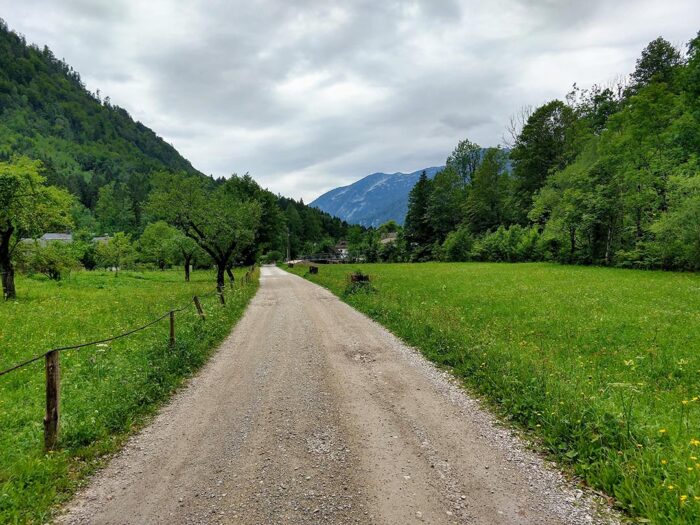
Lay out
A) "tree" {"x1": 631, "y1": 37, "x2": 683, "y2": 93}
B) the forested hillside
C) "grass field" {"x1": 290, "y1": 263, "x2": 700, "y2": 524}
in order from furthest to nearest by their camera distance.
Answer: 1. "tree" {"x1": 631, "y1": 37, "x2": 683, "y2": 93}
2. the forested hillside
3. "grass field" {"x1": 290, "y1": 263, "x2": 700, "y2": 524}

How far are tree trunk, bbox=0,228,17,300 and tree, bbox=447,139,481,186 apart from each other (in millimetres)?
95502

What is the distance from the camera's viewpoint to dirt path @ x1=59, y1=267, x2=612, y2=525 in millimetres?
4336

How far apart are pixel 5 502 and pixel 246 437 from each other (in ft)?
9.89

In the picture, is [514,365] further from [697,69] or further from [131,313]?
[697,69]

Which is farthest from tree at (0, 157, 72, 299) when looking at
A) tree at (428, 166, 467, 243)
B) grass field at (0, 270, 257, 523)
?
tree at (428, 166, 467, 243)

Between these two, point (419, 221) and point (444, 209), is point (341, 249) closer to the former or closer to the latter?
point (419, 221)

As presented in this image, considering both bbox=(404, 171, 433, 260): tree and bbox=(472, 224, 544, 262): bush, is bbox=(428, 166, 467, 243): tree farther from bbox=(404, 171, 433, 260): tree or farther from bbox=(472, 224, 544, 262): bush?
bbox=(472, 224, 544, 262): bush

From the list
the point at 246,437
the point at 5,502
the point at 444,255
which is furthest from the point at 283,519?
the point at 444,255

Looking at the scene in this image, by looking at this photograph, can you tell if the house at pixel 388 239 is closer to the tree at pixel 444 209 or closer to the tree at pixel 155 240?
the tree at pixel 444 209

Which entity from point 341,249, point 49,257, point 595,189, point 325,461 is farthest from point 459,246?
point 341,249

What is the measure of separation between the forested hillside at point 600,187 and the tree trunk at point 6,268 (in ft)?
161

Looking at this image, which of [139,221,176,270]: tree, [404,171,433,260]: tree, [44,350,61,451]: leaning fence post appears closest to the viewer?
[44,350,61,451]: leaning fence post

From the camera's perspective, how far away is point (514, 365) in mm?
8648

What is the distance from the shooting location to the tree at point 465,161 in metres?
100
